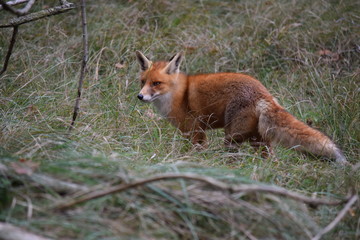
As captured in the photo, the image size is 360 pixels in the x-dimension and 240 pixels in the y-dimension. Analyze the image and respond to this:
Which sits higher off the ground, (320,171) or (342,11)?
(342,11)

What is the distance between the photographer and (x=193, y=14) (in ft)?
28.2

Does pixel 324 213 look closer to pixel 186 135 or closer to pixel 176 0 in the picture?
pixel 186 135

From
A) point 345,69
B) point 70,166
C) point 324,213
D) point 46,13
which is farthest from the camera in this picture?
point 345,69

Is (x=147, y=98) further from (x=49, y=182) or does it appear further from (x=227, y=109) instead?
(x=49, y=182)

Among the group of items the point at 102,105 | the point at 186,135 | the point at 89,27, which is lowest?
the point at 186,135

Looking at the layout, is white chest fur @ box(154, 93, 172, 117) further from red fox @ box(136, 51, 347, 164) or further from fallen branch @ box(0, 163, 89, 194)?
fallen branch @ box(0, 163, 89, 194)

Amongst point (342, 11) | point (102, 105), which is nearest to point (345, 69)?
point (342, 11)

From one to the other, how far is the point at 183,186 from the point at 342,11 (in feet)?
21.2

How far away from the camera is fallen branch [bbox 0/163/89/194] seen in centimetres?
288

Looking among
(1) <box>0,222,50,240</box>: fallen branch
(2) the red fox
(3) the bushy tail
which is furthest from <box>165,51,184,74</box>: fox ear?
(1) <box>0,222,50,240</box>: fallen branch

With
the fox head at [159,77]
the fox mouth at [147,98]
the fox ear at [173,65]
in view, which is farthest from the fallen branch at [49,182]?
the fox ear at [173,65]

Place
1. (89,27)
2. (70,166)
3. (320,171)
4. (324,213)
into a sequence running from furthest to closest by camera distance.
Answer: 1. (89,27)
2. (320,171)
3. (324,213)
4. (70,166)

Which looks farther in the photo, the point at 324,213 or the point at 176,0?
the point at 176,0

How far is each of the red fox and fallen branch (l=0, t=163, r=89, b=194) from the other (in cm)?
253
